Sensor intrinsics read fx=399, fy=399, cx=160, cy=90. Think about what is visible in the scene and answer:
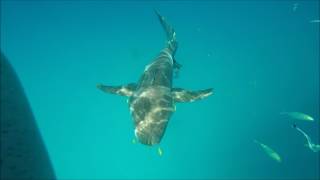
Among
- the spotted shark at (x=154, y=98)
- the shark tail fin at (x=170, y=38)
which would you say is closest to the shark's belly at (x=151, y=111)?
the spotted shark at (x=154, y=98)

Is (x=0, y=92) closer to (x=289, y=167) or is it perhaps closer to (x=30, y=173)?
(x=30, y=173)

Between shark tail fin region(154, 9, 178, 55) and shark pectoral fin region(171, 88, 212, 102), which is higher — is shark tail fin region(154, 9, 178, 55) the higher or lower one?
the higher one

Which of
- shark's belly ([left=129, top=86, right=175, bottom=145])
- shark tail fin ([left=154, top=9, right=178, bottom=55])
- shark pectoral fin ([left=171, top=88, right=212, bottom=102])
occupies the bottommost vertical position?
shark pectoral fin ([left=171, top=88, right=212, bottom=102])

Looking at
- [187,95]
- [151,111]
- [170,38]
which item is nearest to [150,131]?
[151,111]

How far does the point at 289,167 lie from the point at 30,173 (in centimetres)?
2973

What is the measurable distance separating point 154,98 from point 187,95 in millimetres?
1054

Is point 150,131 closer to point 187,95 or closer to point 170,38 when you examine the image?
Result: point 187,95

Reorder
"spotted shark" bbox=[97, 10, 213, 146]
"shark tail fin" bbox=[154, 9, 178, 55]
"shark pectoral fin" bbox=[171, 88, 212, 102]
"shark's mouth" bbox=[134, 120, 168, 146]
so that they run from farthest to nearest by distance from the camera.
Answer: "shark tail fin" bbox=[154, 9, 178, 55], "shark pectoral fin" bbox=[171, 88, 212, 102], "spotted shark" bbox=[97, 10, 213, 146], "shark's mouth" bbox=[134, 120, 168, 146]

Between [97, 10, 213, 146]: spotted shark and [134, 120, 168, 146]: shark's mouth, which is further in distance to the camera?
[97, 10, 213, 146]: spotted shark

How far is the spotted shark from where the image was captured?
315 inches

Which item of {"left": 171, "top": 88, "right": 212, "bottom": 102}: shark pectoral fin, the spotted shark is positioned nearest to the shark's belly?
the spotted shark

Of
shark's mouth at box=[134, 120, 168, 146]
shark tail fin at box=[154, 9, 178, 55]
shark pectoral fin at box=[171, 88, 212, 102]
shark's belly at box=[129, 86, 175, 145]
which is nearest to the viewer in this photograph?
shark's mouth at box=[134, 120, 168, 146]

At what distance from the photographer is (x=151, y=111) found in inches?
332

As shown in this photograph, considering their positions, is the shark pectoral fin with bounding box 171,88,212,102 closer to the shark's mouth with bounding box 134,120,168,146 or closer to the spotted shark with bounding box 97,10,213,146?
the spotted shark with bounding box 97,10,213,146
